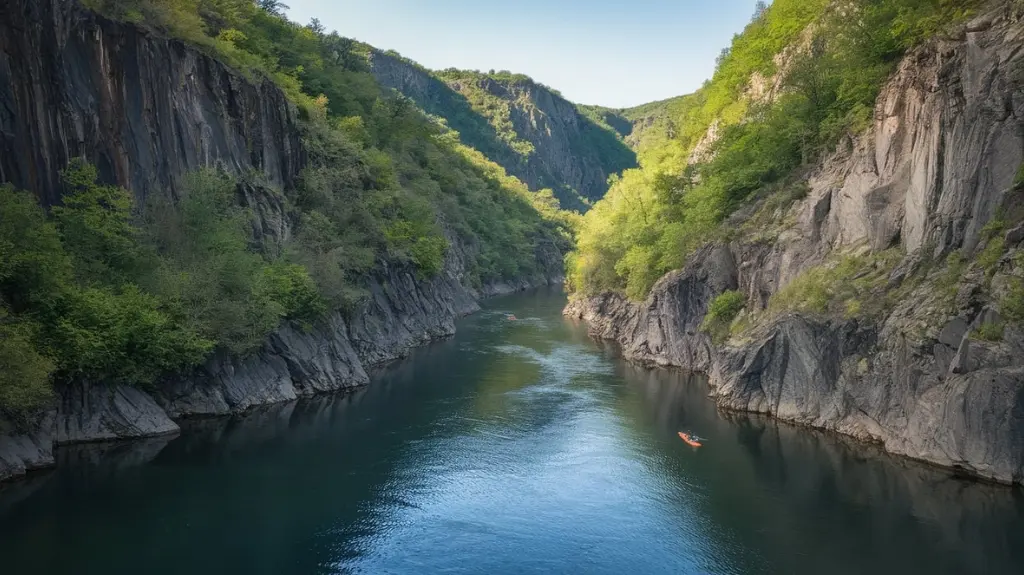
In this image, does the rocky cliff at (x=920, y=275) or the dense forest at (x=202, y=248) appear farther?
the dense forest at (x=202, y=248)

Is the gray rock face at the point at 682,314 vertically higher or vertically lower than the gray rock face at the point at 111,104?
lower

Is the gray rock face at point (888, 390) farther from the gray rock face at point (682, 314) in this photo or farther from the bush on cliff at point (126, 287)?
the bush on cliff at point (126, 287)

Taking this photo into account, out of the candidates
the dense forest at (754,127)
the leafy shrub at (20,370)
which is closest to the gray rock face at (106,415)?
the leafy shrub at (20,370)

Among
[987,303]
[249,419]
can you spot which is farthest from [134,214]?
[987,303]

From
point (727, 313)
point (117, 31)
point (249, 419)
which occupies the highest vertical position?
point (117, 31)

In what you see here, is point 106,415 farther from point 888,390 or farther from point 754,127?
point 754,127

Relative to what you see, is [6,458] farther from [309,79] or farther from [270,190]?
[309,79]

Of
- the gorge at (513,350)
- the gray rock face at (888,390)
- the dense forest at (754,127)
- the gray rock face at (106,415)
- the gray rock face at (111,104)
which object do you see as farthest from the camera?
the dense forest at (754,127)
